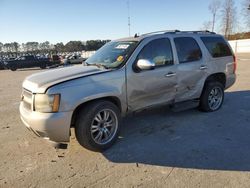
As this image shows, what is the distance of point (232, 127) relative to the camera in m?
5.15

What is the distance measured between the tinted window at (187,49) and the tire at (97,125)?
6.47 ft

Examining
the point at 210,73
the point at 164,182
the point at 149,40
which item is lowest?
the point at 164,182

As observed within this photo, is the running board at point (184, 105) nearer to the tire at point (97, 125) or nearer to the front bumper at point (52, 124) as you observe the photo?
the tire at point (97, 125)

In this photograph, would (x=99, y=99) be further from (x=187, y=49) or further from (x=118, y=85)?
(x=187, y=49)

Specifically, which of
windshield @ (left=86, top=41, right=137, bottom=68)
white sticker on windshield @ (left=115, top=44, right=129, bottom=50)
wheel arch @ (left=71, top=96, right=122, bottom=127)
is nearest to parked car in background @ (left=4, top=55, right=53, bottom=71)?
windshield @ (left=86, top=41, right=137, bottom=68)

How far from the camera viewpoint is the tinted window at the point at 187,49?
5375 millimetres

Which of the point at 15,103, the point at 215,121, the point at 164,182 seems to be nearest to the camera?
the point at 164,182

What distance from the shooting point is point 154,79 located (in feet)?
15.8

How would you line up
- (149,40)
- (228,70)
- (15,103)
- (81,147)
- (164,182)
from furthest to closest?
(15,103), (228,70), (149,40), (81,147), (164,182)

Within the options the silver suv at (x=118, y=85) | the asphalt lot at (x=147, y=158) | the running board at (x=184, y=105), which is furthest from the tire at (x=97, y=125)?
the running board at (x=184, y=105)

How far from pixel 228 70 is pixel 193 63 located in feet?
4.75

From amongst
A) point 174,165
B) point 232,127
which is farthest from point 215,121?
point 174,165

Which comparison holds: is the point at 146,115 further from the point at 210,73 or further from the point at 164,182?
the point at 164,182

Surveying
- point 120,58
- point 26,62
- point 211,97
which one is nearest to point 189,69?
point 211,97
